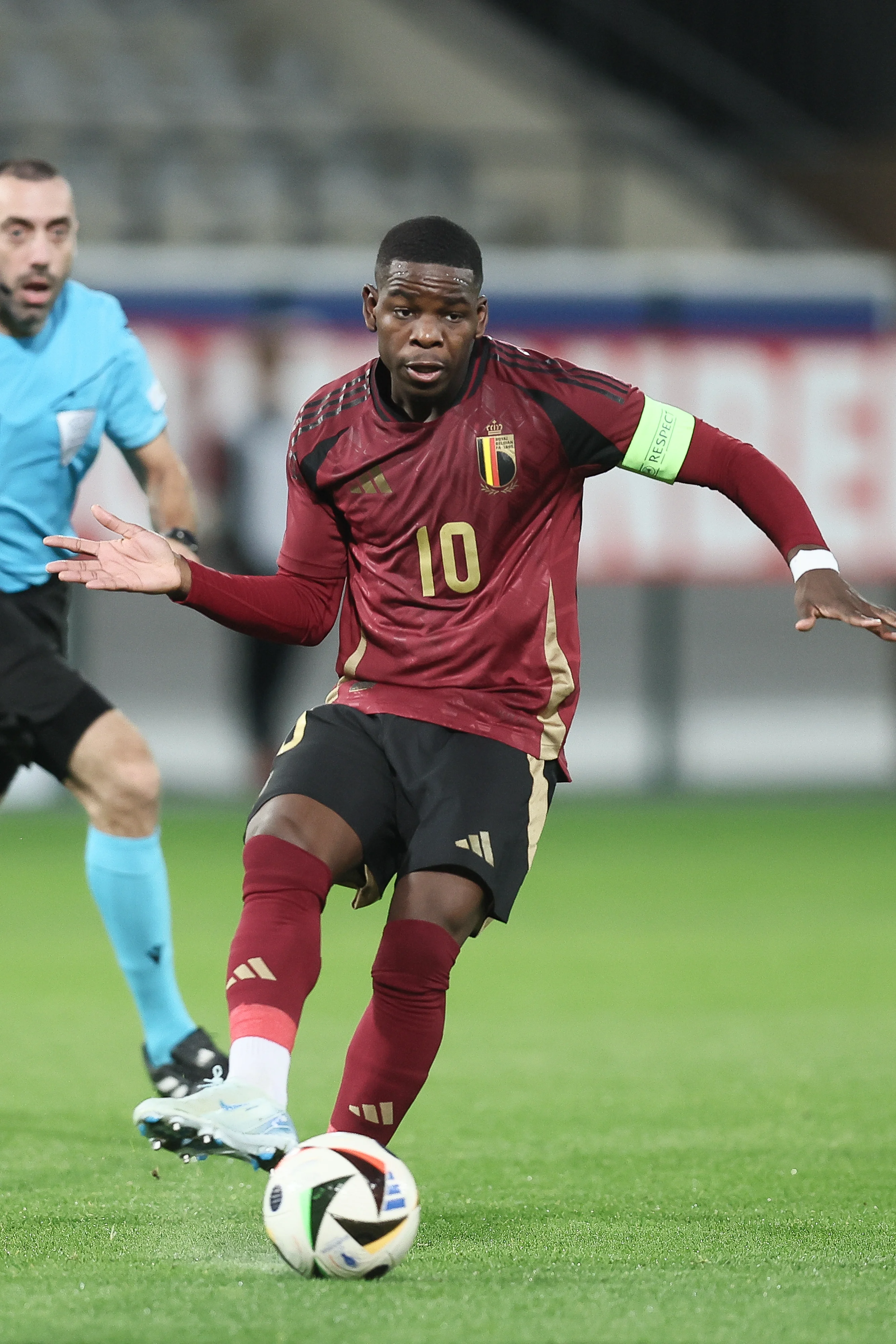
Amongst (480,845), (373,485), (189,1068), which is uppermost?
(373,485)

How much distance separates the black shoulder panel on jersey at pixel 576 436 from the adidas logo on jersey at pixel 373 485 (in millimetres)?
338

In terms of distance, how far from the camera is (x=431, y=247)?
380 cm

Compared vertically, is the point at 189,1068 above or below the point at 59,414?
below

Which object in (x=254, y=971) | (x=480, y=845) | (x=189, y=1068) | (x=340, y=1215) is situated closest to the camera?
(x=340, y=1215)

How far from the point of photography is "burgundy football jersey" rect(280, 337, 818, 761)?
12.9ft

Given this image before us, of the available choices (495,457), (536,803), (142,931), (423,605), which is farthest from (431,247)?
(142,931)

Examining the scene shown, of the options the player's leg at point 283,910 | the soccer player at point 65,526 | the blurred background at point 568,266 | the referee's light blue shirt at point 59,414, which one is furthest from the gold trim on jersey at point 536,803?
the blurred background at point 568,266

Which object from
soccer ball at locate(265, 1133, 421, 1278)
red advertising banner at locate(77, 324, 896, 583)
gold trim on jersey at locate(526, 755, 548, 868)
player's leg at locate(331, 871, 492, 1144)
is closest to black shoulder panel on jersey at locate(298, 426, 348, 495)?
gold trim on jersey at locate(526, 755, 548, 868)

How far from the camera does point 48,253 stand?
482cm

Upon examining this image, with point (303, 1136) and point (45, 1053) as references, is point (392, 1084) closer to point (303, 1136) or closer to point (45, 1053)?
point (303, 1136)

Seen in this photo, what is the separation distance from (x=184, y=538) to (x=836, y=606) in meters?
1.77

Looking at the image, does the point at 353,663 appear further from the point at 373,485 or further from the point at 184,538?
the point at 184,538

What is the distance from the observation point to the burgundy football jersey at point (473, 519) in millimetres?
3943

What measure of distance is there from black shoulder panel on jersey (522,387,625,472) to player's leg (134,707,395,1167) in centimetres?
68
